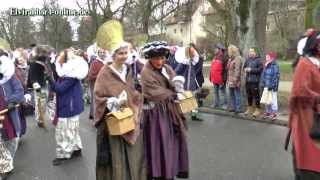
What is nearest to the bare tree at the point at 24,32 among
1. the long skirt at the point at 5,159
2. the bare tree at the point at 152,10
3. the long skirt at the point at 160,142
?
the bare tree at the point at 152,10

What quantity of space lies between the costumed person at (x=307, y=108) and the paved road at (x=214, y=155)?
1.65 m

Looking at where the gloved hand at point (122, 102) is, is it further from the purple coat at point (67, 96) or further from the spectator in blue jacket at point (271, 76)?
the spectator in blue jacket at point (271, 76)

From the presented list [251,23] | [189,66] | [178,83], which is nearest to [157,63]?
[178,83]

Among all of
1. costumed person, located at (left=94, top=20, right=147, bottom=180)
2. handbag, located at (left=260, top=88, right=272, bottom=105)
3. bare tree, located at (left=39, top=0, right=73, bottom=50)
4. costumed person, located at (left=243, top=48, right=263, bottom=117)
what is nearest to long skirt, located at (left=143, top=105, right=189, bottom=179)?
costumed person, located at (left=94, top=20, right=147, bottom=180)

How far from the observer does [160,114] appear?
6113 millimetres

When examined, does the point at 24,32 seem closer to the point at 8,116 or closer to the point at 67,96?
the point at 67,96

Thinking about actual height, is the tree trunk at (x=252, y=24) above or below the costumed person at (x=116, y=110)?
above

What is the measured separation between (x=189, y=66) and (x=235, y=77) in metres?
1.38

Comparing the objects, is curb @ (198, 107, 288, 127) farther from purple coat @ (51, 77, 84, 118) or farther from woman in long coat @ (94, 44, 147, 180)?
woman in long coat @ (94, 44, 147, 180)

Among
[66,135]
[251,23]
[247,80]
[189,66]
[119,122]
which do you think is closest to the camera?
[119,122]

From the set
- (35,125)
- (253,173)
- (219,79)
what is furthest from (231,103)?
(253,173)

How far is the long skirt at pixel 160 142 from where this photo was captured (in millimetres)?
6086

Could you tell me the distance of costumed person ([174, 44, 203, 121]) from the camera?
12.5 m

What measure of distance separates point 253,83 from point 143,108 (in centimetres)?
737
